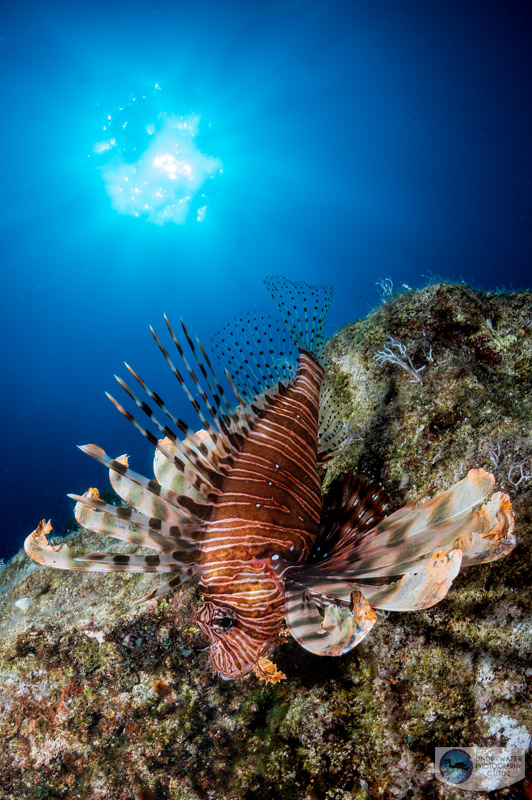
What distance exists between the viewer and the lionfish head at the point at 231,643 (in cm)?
224

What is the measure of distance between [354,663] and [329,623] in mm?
1088

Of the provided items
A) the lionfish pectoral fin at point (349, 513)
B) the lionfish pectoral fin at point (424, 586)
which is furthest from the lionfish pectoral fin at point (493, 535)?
the lionfish pectoral fin at point (349, 513)

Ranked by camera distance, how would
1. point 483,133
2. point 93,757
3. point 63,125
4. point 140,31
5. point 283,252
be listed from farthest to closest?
1. point 283,252
2. point 483,133
3. point 63,125
4. point 140,31
5. point 93,757

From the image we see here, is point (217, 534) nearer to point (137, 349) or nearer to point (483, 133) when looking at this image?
point (483, 133)

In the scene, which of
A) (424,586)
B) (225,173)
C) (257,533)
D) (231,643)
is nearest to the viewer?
(424,586)

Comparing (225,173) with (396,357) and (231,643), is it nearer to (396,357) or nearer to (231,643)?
(396,357)

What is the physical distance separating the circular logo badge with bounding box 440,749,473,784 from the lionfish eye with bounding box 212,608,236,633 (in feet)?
3.97

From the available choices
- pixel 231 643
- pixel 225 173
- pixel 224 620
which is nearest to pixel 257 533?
pixel 224 620

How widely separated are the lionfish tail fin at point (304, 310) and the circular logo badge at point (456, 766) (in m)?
2.80

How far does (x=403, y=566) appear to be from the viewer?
1754 millimetres

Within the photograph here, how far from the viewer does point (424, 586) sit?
1.45m

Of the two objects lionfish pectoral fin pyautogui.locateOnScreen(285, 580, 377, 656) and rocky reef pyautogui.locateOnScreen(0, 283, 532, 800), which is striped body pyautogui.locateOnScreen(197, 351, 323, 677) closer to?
lionfish pectoral fin pyautogui.locateOnScreen(285, 580, 377, 656)

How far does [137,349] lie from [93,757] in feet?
276

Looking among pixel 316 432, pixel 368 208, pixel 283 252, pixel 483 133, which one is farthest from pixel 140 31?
pixel 483 133
